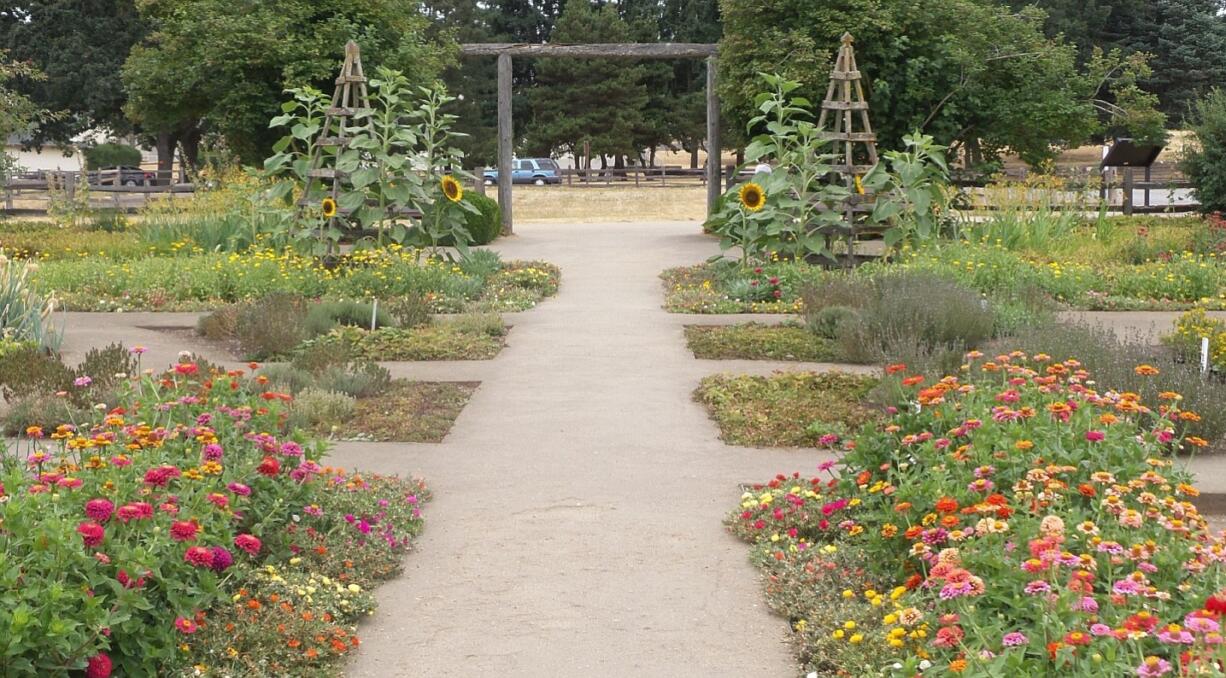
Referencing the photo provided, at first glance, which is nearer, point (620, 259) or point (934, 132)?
point (620, 259)

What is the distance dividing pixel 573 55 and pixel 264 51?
17.7 feet

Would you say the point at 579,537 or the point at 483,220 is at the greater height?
the point at 483,220

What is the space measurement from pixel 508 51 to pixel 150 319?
13.5 metres

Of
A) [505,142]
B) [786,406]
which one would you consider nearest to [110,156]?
[505,142]

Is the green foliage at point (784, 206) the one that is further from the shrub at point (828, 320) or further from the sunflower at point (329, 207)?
the sunflower at point (329, 207)

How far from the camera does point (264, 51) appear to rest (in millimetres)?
23266

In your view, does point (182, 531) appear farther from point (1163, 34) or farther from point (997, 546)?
point (1163, 34)

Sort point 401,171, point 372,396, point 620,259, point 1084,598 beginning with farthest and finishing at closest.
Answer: point 620,259 < point 401,171 < point 372,396 < point 1084,598

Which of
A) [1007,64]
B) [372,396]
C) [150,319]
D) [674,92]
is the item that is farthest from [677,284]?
[674,92]

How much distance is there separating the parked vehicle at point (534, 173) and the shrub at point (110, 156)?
15699 mm

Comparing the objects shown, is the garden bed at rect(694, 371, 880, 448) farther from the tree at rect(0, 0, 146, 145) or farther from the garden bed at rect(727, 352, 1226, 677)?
the tree at rect(0, 0, 146, 145)

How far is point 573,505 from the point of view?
6176mm

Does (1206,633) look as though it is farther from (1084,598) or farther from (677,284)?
(677,284)

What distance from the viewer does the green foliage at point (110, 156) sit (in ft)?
178
